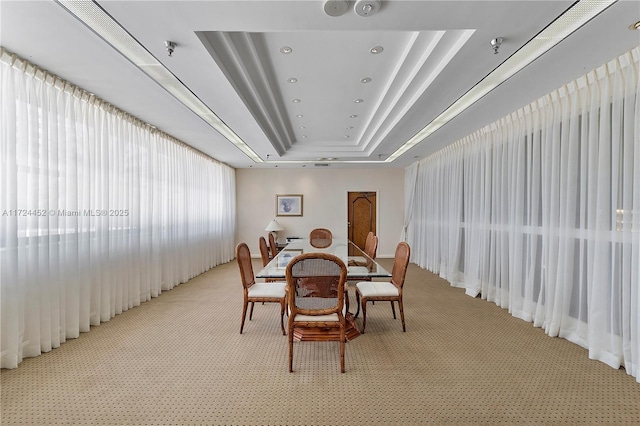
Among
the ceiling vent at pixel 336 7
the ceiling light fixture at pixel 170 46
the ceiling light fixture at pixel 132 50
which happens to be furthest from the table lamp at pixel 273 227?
the ceiling vent at pixel 336 7

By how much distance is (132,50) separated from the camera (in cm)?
231

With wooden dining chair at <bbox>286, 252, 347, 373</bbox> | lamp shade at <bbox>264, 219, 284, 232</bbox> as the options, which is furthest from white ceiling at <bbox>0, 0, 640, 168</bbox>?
lamp shade at <bbox>264, 219, 284, 232</bbox>

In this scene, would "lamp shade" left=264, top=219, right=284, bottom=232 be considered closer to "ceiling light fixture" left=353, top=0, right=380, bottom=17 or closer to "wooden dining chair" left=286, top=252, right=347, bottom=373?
"wooden dining chair" left=286, top=252, right=347, bottom=373

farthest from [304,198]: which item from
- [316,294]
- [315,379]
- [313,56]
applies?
[315,379]

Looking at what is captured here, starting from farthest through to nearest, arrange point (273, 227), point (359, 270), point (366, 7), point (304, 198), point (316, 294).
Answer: point (304, 198)
point (273, 227)
point (359, 270)
point (316, 294)
point (366, 7)

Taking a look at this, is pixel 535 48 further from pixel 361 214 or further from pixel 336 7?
pixel 361 214

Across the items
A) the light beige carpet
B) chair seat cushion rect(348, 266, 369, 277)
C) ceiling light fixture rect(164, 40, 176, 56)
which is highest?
ceiling light fixture rect(164, 40, 176, 56)

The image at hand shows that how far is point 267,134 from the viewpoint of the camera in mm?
4672

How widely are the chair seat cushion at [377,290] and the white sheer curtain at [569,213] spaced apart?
1.75 metres

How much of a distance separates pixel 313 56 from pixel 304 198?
5756 mm

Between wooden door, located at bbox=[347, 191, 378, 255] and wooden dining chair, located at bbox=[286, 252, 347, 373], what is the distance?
238 inches

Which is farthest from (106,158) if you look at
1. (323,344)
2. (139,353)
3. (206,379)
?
(323,344)

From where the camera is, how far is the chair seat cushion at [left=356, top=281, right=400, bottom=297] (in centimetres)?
311

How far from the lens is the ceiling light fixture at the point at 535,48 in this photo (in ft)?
5.97
